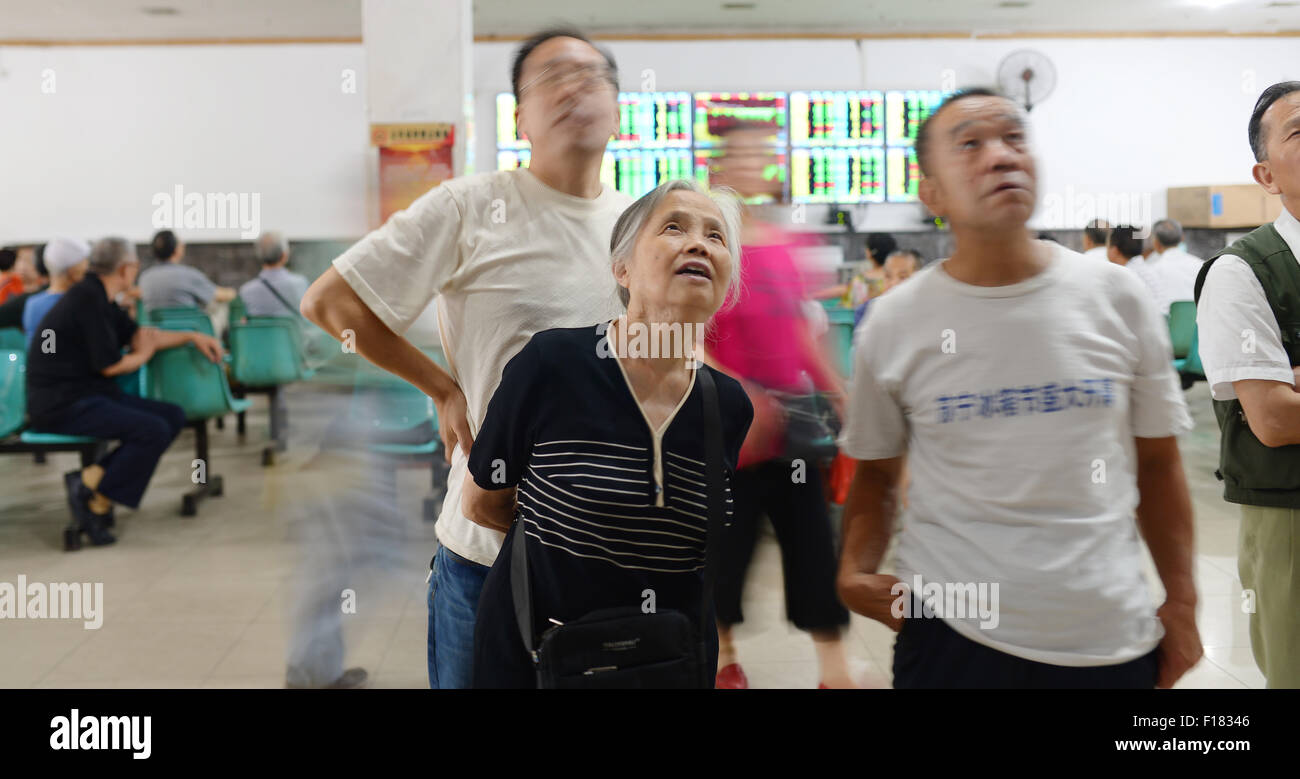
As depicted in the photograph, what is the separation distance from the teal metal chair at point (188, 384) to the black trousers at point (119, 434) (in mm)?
365

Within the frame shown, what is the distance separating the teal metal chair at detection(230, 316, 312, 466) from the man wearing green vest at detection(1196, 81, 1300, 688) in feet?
17.5

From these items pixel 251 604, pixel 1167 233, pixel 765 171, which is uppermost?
pixel 1167 233

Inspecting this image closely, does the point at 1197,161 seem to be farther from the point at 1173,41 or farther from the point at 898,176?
the point at 898,176

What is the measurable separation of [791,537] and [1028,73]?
256 inches

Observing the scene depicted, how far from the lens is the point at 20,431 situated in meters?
4.79

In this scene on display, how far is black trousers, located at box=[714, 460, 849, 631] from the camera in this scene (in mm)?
2334

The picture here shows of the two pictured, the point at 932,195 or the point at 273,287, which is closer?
the point at 932,195

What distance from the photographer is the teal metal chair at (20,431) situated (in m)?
4.66

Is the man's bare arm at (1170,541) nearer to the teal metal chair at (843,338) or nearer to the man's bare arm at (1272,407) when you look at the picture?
the man's bare arm at (1272,407)

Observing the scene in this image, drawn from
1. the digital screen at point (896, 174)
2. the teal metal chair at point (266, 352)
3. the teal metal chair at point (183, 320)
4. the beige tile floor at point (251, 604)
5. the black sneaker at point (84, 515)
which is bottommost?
the beige tile floor at point (251, 604)

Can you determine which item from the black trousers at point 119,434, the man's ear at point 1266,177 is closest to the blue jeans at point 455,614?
the man's ear at point 1266,177

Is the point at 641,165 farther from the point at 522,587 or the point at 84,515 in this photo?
the point at 522,587

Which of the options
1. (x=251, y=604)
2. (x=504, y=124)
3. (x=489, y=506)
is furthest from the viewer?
(x=504, y=124)

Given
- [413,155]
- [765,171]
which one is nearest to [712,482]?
[765,171]
